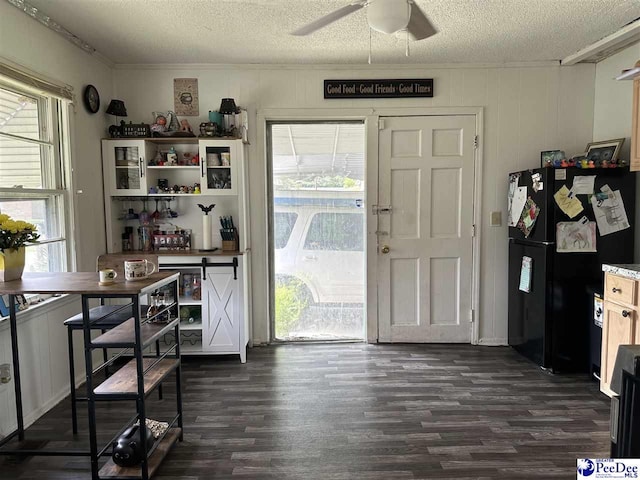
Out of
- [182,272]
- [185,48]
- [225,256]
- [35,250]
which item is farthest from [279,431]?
[185,48]

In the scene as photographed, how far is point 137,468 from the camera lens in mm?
2084

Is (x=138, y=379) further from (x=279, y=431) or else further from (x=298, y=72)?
(x=298, y=72)

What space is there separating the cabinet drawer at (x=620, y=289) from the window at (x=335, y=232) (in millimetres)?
1999

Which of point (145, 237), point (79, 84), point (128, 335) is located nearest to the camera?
point (128, 335)

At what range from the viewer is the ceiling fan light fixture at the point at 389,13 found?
1.91m

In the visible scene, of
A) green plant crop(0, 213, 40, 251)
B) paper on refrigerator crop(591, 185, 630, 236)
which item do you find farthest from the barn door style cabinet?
paper on refrigerator crop(591, 185, 630, 236)

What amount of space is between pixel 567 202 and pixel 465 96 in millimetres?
1342

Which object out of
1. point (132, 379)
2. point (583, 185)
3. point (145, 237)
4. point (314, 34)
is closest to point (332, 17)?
point (314, 34)

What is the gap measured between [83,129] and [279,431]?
2.67 meters

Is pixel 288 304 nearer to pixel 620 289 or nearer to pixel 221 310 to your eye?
pixel 221 310

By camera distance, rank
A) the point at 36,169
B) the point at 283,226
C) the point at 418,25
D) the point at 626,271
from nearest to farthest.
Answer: the point at 418,25
the point at 626,271
the point at 36,169
the point at 283,226

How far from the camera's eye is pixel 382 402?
287cm

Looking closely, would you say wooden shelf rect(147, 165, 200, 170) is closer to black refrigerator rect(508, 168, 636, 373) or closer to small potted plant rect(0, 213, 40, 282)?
small potted plant rect(0, 213, 40, 282)

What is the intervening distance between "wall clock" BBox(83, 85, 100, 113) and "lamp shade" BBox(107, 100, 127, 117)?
108 millimetres
